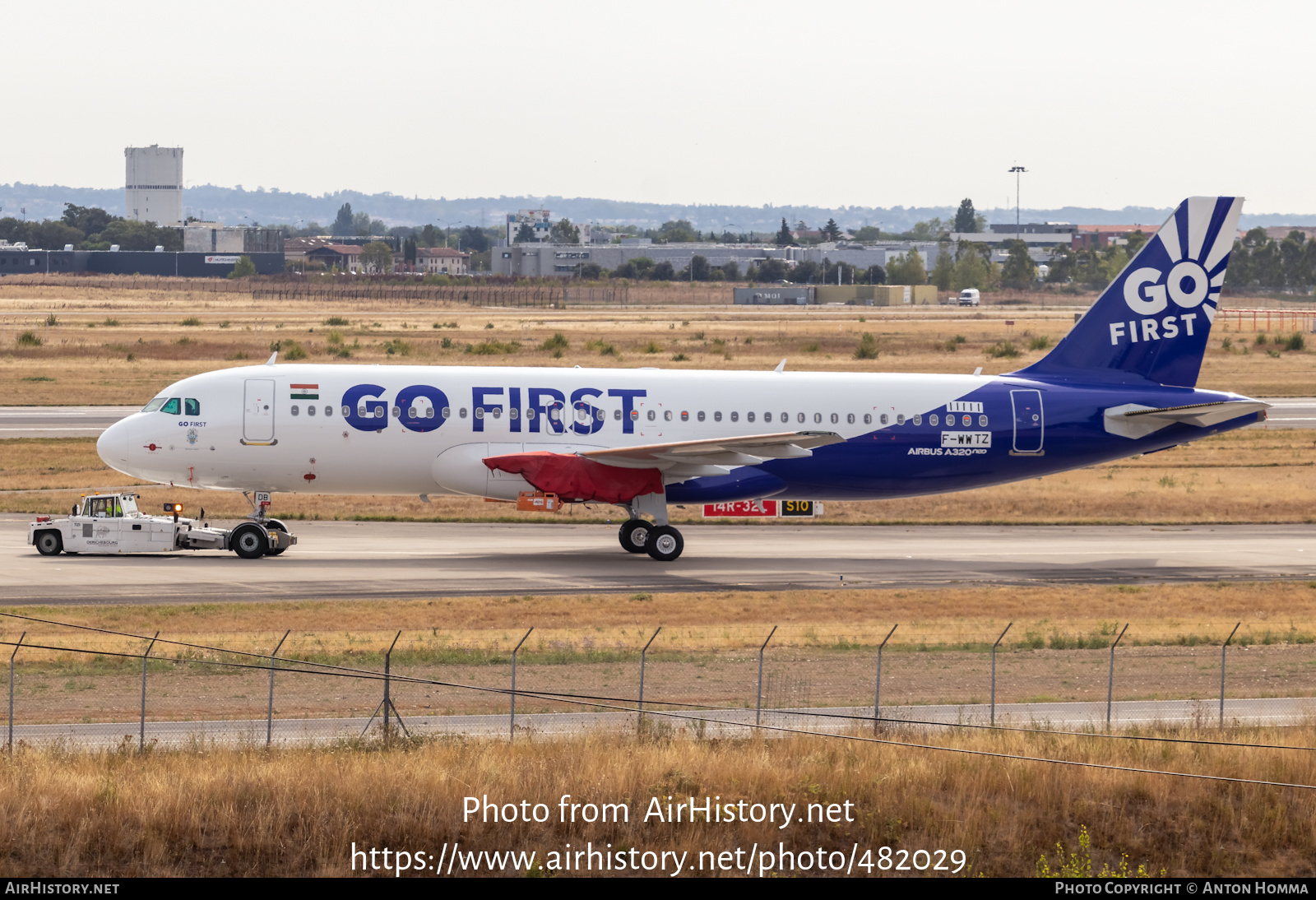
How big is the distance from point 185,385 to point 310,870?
26.7 m

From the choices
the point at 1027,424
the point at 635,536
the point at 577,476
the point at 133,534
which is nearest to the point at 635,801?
the point at 577,476

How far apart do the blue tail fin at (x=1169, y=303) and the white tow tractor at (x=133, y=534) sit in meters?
24.3

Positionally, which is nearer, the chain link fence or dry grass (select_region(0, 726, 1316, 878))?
dry grass (select_region(0, 726, 1316, 878))

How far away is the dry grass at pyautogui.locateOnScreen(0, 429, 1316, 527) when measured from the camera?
53125mm

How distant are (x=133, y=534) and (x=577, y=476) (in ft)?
42.0

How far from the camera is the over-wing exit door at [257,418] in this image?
43.4 m

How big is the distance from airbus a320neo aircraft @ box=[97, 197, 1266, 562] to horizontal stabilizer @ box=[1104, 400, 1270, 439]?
0.06 m

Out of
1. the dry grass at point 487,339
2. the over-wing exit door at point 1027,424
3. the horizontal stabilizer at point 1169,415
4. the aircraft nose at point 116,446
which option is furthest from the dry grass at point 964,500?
the dry grass at point 487,339

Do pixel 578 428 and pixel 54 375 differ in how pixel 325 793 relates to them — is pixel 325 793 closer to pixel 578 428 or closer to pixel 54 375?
pixel 578 428

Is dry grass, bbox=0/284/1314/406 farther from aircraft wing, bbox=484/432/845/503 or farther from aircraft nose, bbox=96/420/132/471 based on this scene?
aircraft wing, bbox=484/432/845/503

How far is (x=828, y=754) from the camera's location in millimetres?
23031

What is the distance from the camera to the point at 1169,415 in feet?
151

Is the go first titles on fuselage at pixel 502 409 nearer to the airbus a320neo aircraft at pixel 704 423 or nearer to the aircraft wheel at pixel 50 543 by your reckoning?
the airbus a320neo aircraft at pixel 704 423

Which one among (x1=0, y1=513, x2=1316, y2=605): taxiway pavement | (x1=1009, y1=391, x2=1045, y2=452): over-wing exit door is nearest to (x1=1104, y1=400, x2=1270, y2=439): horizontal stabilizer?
(x1=1009, y1=391, x2=1045, y2=452): over-wing exit door
